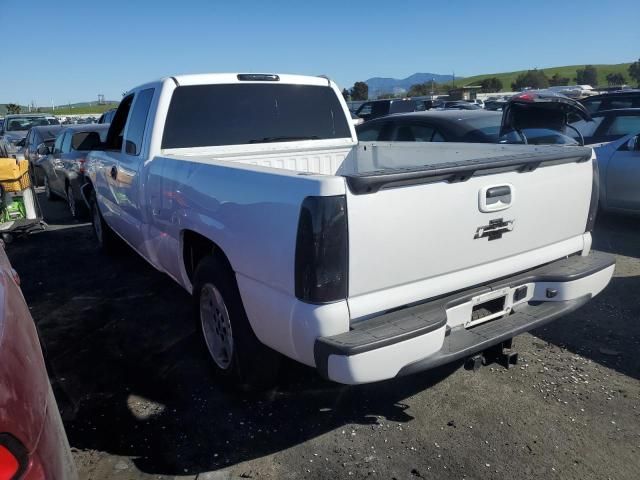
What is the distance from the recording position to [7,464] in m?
1.45

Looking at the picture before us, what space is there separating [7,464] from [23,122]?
80.2 feet

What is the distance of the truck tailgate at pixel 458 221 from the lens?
2.51m

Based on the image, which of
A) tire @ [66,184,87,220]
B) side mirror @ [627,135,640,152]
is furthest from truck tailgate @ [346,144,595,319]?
tire @ [66,184,87,220]

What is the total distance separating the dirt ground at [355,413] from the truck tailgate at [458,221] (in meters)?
0.86

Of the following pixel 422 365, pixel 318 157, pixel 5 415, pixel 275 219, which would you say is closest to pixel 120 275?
pixel 318 157

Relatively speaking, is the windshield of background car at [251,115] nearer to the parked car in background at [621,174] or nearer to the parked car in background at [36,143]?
the parked car in background at [621,174]

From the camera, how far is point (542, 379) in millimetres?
3574

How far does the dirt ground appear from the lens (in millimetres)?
2814

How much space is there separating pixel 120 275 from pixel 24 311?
4310 millimetres

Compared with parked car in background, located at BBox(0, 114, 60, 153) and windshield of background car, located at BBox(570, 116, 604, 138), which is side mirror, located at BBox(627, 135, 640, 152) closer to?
windshield of background car, located at BBox(570, 116, 604, 138)

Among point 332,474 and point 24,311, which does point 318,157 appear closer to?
point 332,474

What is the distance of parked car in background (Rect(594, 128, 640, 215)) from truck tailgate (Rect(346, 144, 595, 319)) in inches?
163

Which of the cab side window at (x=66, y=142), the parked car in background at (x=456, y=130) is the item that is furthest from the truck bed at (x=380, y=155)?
the cab side window at (x=66, y=142)

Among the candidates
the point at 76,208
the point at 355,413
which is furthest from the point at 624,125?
the point at 76,208
